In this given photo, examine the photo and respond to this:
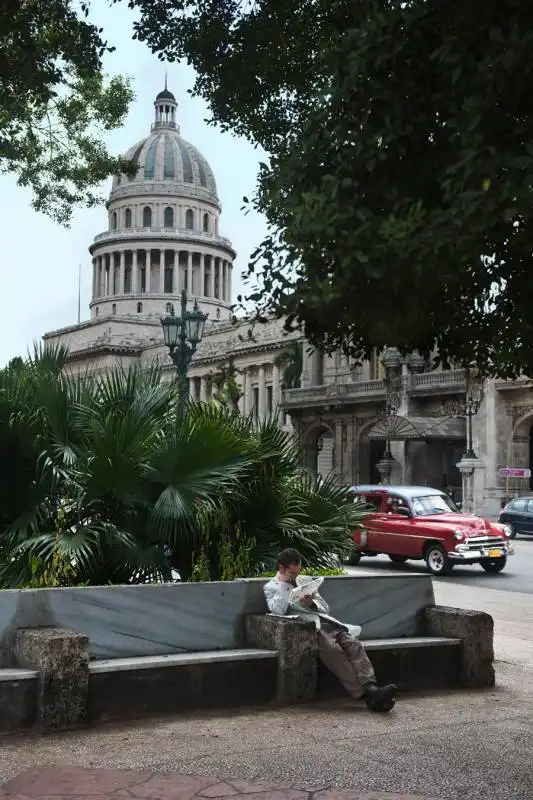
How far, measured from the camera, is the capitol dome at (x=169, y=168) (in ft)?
397

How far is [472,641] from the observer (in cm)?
830

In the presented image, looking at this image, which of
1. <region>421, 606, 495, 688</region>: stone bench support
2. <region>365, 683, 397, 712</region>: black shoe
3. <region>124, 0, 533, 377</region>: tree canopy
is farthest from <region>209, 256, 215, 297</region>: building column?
<region>365, 683, 397, 712</region>: black shoe

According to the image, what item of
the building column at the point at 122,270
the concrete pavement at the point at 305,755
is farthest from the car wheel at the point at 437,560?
the building column at the point at 122,270

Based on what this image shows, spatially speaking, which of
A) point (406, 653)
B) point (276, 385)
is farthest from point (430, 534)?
point (276, 385)

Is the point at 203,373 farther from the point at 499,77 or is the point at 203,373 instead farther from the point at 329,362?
the point at 499,77

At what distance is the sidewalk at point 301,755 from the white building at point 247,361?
2448 millimetres

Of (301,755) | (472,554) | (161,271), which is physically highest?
(161,271)

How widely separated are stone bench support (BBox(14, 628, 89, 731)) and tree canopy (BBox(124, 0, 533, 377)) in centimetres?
240

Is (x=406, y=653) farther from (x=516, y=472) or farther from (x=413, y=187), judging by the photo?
(x=516, y=472)

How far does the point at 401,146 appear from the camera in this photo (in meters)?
6.03

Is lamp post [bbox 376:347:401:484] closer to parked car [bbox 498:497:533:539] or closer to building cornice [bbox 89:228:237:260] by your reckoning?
parked car [bbox 498:497:533:539]

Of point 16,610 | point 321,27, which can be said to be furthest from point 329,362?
point 16,610

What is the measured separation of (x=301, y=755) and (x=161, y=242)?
11441 cm

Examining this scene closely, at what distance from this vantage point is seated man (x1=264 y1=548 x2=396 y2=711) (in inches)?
287
